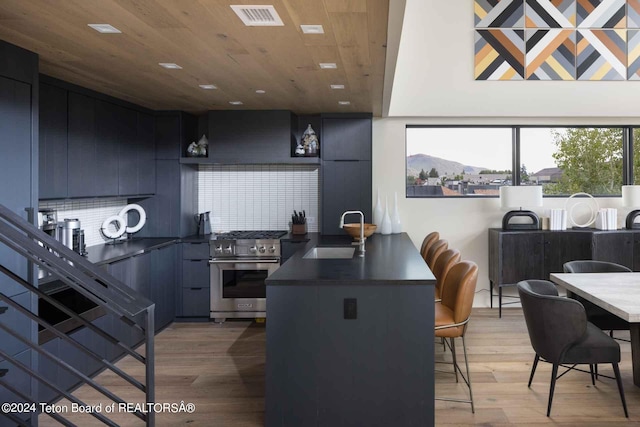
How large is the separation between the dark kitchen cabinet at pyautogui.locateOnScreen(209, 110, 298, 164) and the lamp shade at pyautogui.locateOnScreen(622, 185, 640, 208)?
12.2 ft

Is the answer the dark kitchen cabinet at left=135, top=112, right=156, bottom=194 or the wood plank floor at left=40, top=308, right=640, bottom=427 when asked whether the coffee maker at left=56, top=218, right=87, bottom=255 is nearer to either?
the wood plank floor at left=40, top=308, right=640, bottom=427

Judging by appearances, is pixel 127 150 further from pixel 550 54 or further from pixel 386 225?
pixel 550 54

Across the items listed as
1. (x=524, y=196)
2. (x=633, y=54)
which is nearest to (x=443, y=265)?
(x=524, y=196)

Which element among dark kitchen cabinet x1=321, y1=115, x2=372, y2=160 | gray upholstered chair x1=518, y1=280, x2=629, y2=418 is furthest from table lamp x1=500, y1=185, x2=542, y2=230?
gray upholstered chair x1=518, y1=280, x2=629, y2=418

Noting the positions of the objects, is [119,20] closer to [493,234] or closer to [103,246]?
[103,246]

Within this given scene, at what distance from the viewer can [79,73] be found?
389 centimetres

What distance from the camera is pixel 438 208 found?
6.31 m

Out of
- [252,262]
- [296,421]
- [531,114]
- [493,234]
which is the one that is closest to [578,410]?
[296,421]

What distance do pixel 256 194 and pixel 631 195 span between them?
426 centimetres

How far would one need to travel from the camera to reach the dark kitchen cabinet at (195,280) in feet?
18.5

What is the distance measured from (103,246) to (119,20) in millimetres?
3013

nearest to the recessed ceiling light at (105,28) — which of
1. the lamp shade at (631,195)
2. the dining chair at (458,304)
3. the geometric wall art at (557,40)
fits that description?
the dining chair at (458,304)

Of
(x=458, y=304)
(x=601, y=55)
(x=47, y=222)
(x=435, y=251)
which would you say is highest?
(x=601, y=55)

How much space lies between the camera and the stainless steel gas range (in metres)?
5.55
